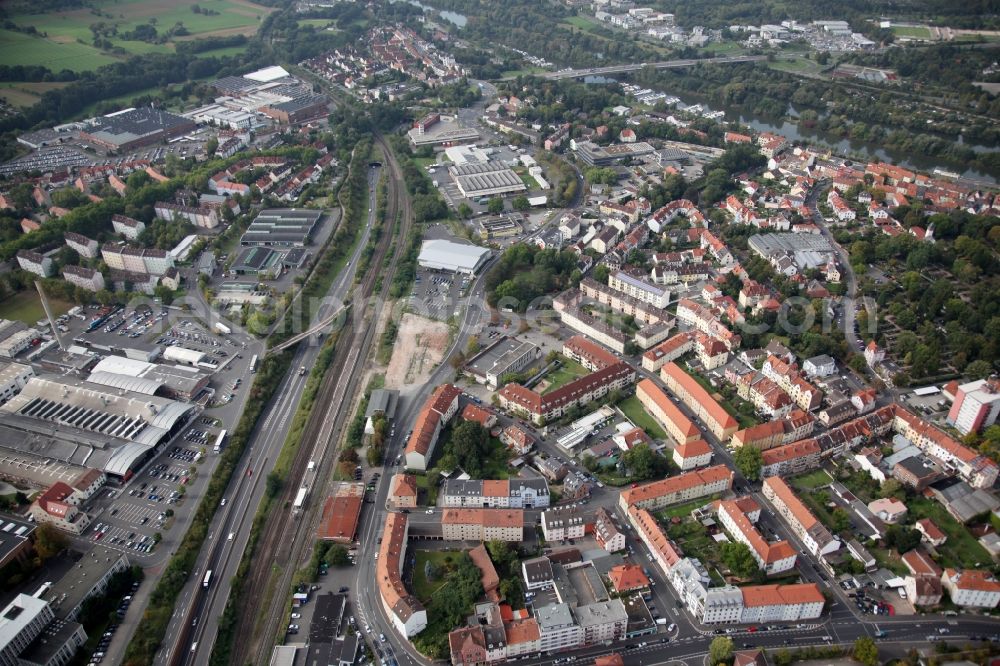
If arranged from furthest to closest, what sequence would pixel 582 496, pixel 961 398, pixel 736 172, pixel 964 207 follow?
1. pixel 736 172
2. pixel 964 207
3. pixel 961 398
4. pixel 582 496

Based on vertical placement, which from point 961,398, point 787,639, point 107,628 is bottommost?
point 107,628

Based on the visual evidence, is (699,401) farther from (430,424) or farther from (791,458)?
(430,424)

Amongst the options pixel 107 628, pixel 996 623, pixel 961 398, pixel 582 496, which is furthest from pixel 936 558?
pixel 107 628

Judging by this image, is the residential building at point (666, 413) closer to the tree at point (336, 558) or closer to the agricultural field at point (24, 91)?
the tree at point (336, 558)

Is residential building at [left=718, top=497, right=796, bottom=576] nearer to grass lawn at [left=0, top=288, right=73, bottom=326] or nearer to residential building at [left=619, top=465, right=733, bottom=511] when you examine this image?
residential building at [left=619, top=465, right=733, bottom=511]

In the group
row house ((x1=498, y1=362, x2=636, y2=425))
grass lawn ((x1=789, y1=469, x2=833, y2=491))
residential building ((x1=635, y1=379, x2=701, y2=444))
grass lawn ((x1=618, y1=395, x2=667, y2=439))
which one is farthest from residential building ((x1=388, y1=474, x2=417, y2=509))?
grass lawn ((x1=789, y1=469, x2=833, y2=491))

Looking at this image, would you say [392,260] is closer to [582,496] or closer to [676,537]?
[582,496]

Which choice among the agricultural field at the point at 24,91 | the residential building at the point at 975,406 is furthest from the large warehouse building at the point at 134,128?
the residential building at the point at 975,406
